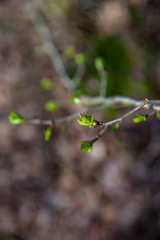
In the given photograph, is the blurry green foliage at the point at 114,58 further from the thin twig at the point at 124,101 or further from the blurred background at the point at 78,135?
the thin twig at the point at 124,101

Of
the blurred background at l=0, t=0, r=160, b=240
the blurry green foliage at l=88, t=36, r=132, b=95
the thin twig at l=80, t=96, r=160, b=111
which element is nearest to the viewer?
the thin twig at l=80, t=96, r=160, b=111

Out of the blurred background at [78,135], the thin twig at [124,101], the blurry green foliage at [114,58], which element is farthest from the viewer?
the blurry green foliage at [114,58]

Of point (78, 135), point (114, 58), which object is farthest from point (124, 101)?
point (114, 58)

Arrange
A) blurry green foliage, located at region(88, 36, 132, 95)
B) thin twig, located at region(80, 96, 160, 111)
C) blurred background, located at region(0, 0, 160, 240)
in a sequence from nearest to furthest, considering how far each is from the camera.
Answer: thin twig, located at region(80, 96, 160, 111)
blurred background, located at region(0, 0, 160, 240)
blurry green foliage, located at region(88, 36, 132, 95)

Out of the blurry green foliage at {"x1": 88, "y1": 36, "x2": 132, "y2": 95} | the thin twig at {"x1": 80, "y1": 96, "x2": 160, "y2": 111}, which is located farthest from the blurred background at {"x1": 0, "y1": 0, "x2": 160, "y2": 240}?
the thin twig at {"x1": 80, "y1": 96, "x2": 160, "y2": 111}

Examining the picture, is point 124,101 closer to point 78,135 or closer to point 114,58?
point 78,135

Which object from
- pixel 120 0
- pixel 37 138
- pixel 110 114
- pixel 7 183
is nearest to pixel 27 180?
pixel 7 183

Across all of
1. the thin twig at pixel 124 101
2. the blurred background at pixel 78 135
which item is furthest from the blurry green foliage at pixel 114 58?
the thin twig at pixel 124 101

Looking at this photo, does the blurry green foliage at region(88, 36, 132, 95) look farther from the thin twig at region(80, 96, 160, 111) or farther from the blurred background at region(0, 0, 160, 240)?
the thin twig at region(80, 96, 160, 111)

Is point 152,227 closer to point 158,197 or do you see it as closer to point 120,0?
point 158,197
